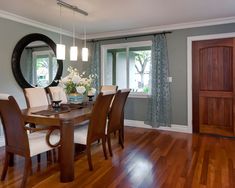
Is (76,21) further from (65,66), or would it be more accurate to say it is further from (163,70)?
(163,70)

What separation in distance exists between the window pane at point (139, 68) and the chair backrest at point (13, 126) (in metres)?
3.40

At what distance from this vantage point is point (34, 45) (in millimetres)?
4383

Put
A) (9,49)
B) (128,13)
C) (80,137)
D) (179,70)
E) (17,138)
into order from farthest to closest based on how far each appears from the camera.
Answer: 1. (179,70)
2. (9,49)
3. (128,13)
4. (80,137)
5. (17,138)

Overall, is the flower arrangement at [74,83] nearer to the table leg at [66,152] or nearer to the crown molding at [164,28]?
the table leg at [66,152]

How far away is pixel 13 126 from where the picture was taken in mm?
2283

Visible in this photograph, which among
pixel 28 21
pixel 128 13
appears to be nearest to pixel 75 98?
pixel 128 13

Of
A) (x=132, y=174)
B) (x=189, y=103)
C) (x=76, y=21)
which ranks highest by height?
(x=76, y=21)

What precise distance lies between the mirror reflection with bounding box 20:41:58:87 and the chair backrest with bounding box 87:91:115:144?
219 cm

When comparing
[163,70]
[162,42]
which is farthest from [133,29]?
[163,70]

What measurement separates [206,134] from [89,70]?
331cm

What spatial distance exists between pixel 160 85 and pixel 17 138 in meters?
3.30

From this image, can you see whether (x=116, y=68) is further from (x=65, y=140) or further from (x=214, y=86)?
(x=65, y=140)

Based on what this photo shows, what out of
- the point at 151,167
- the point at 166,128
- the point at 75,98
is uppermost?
the point at 75,98

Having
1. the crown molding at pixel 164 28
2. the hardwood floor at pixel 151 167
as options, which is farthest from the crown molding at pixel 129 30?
the hardwood floor at pixel 151 167
